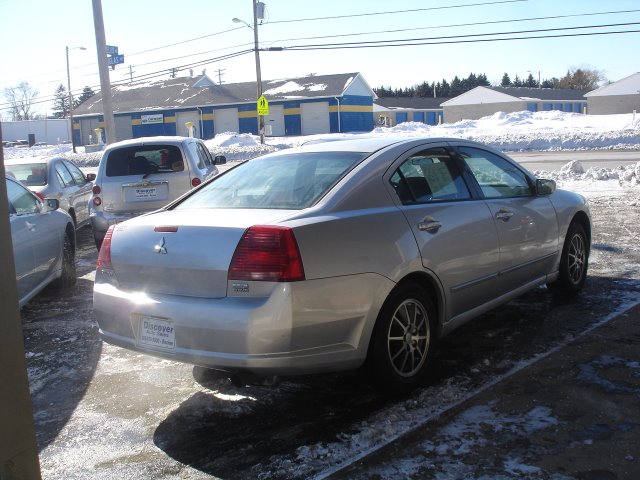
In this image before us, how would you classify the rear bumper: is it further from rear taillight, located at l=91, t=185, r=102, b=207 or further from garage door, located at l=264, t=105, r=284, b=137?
garage door, located at l=264, t=105, r=284, b=137

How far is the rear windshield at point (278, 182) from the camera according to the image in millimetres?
4398

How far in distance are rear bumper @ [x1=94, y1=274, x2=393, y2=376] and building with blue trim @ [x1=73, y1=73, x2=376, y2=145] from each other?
51.6 metres

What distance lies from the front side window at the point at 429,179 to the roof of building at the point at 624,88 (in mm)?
79048

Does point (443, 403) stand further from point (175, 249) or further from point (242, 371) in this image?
point (175, 249)

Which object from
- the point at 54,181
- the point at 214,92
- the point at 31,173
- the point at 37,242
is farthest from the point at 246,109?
the point at 37,242

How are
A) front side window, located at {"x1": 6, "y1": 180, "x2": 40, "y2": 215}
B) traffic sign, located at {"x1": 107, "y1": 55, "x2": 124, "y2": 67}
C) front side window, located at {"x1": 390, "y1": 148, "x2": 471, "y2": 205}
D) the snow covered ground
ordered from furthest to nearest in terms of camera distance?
traffic sign, located at {"x1": 107, "y1": 55, "x2": 124, "y2": 67}, the snow covered ground, front side window, located at {"x1": 6, "y1": 180, "x2": 40, "y2": 215}, front side window, located at {"x1": 390, "y1": 148, "x2": 471, "y2": 205}

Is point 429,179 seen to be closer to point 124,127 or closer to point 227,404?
point 227,404

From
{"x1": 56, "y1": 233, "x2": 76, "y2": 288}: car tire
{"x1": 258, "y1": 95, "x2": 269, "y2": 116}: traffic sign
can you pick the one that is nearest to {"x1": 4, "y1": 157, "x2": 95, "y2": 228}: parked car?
{"x1": 56, "y1": 233, "x2": 76, "y2": 288}: car tire

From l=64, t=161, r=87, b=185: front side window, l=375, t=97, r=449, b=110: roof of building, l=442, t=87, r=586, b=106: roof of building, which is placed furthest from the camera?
l=375, t=97, r=449, b=110: roof of building

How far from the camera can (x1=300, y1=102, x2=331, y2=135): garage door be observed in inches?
2186

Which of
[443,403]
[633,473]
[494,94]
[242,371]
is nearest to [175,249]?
[242,371]

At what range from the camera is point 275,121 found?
5797cm

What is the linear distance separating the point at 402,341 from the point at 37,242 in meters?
4.35

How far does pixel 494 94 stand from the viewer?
8056cm
